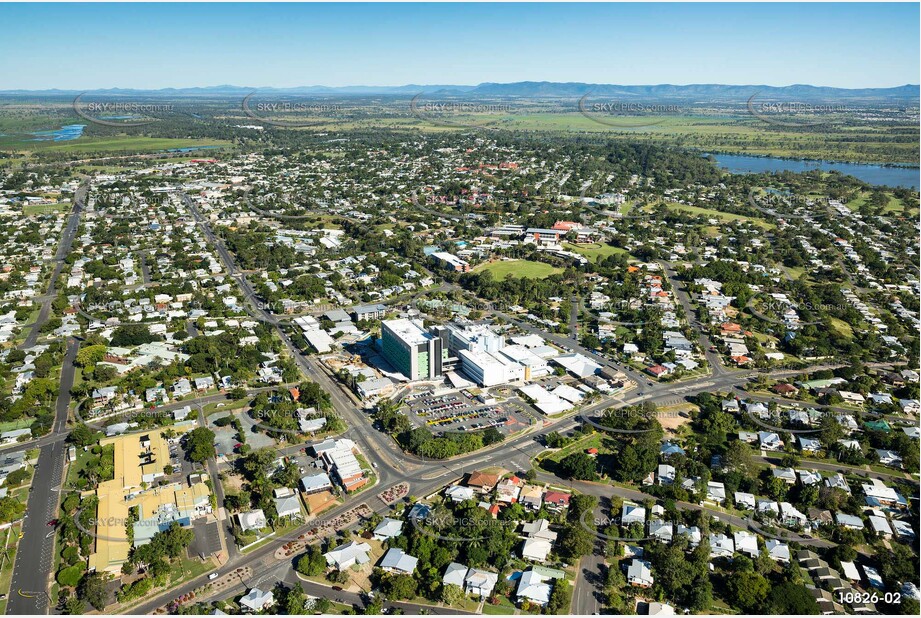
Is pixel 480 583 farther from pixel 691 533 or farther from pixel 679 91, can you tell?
pixel 679 91

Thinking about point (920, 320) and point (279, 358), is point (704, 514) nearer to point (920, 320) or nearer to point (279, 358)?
point (279, 358)

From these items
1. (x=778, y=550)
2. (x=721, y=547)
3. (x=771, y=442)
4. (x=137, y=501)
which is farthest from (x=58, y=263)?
(x=778, y=550)

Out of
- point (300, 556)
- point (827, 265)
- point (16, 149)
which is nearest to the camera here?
point (300, 556)

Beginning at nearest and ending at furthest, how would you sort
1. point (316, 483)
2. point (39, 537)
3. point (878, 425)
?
point (39, 537) → point (316, 483) → point (878, 425)

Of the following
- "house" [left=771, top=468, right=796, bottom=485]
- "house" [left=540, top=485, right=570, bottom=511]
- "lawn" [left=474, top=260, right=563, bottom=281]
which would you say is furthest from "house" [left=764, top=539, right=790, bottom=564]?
"lawn" [left=474, top=260, right=563, bottom=281]

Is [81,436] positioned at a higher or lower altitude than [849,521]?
higher

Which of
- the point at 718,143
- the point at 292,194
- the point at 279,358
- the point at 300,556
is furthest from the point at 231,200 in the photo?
the point at 718,143

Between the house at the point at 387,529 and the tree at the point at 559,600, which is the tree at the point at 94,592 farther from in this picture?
the tree at the point at 559,600
